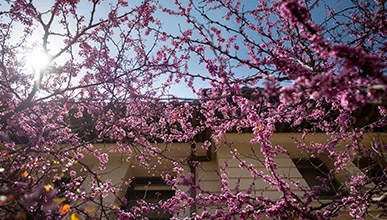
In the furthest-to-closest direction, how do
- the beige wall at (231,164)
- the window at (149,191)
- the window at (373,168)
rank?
1. the window at (149,191)
2. the beige wall at (231,164)
3. the window at (373,168)

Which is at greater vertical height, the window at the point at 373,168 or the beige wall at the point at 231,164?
the beige wall at the point at 231,164

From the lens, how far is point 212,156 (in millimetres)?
7152

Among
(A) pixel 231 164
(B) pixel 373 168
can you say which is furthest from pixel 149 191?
(B) pixel 373 168

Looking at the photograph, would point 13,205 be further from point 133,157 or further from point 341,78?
point 133,157

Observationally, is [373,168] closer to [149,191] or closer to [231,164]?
[231,164]

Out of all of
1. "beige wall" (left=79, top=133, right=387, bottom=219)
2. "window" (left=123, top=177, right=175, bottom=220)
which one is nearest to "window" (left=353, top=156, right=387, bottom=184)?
"beige wall" (left=79, top=133, right=387, bottom=219)

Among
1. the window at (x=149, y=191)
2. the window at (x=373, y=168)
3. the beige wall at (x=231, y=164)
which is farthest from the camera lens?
the window at (x=149, y=191)

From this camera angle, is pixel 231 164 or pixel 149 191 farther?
pixel 149 191

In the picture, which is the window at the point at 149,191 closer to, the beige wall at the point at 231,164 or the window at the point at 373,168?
the beige wall at the point at 231,164

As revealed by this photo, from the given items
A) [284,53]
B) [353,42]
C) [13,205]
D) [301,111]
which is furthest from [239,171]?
[13,205]

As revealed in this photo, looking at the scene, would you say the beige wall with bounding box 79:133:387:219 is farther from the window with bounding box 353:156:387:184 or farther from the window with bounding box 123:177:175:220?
the window with bounding box 353:156:387:184

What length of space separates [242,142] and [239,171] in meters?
1.10

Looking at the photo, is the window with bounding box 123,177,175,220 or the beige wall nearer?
the beige wall

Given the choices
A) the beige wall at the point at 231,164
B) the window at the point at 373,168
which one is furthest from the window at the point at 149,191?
the window at the point at 373,168
